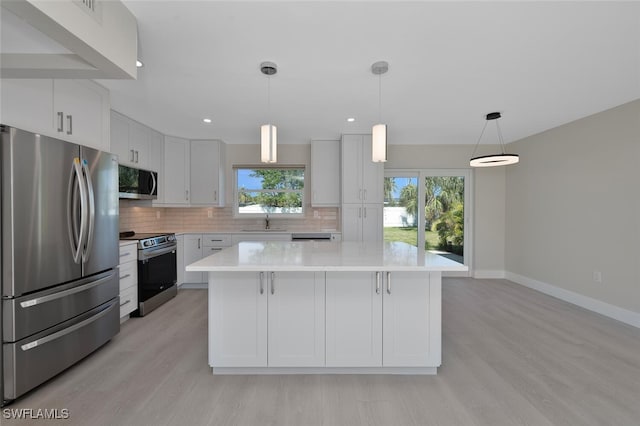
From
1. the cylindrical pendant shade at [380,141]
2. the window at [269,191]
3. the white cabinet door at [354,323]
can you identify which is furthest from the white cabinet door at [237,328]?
the window at [269,191]

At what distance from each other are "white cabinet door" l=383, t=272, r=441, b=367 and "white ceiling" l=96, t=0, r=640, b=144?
68.5 inches

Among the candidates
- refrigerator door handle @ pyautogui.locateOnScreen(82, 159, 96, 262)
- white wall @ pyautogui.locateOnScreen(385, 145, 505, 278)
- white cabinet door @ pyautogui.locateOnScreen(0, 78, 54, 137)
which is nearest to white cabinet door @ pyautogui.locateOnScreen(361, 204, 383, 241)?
white wall @ pyautogui.locateOnScreen(385, 145, 505, 278)

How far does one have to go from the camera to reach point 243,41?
2.02 m

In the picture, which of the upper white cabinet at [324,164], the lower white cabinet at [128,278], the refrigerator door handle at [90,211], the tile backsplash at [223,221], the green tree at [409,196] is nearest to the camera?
the refrigerator door handle at [90,211]

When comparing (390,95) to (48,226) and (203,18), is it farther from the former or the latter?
(48,226)

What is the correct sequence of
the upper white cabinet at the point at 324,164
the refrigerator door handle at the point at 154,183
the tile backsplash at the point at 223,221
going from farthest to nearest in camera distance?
the tile backsplash at the point at 223,221, the upper white cabinet at the point at 324,164, the refrigerator door handle at the point at 154,183

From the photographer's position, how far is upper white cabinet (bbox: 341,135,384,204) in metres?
4.38

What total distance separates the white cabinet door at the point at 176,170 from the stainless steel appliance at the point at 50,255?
80.2 inches

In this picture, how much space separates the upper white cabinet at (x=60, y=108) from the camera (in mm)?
1909

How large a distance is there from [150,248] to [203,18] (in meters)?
2.73

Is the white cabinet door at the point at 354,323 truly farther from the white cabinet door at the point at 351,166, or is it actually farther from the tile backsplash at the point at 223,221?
the tile backsplash at the point at 223,221

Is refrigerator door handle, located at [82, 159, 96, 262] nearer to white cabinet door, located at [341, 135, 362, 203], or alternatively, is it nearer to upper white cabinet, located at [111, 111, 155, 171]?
upper white cabinet, located at [111, 111, 155, 171]

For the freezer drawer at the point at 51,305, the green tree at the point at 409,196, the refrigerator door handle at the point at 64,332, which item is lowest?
the refrigerator door handle at the point at 64,332

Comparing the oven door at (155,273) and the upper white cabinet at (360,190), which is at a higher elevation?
the upper white cabinet at (360,190)
